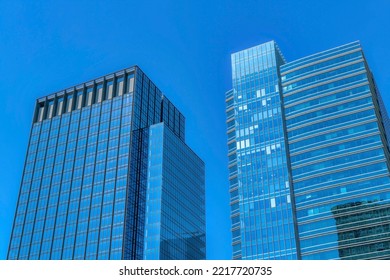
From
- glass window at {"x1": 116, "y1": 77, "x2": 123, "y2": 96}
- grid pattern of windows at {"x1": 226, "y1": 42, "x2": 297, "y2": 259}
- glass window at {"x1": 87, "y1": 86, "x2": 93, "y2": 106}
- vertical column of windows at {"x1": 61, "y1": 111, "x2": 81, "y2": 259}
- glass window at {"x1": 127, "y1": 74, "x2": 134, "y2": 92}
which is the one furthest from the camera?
glass window at {"x1": 87, "y1": 86, "x2": 93, "y2": 106}

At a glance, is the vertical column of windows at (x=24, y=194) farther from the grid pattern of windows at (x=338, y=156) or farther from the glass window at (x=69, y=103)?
the grid pattern of windows at (x=338, y=156)

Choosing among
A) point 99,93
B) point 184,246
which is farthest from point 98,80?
point 184,246

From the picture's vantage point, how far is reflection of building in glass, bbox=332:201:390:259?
111938mm

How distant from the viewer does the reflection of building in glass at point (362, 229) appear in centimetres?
11194

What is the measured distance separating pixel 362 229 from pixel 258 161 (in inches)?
1094

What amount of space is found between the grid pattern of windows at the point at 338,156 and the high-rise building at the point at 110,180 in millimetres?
41498

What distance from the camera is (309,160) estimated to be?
126 metres

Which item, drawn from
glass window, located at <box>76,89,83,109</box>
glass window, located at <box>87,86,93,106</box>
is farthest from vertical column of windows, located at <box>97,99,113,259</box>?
glass window, located at <box>76,89,83,109</box>

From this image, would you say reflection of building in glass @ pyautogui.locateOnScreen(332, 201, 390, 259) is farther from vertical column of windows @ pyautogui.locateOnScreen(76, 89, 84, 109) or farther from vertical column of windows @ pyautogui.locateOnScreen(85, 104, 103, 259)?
vertical column of windows @ pyautogui.locateOnScreen(76, 89, 84, 109)

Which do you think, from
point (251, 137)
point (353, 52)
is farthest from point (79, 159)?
point (353, 52)

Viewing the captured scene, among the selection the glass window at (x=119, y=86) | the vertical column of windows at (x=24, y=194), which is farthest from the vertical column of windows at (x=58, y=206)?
the glass window at (x=119, y=86)
